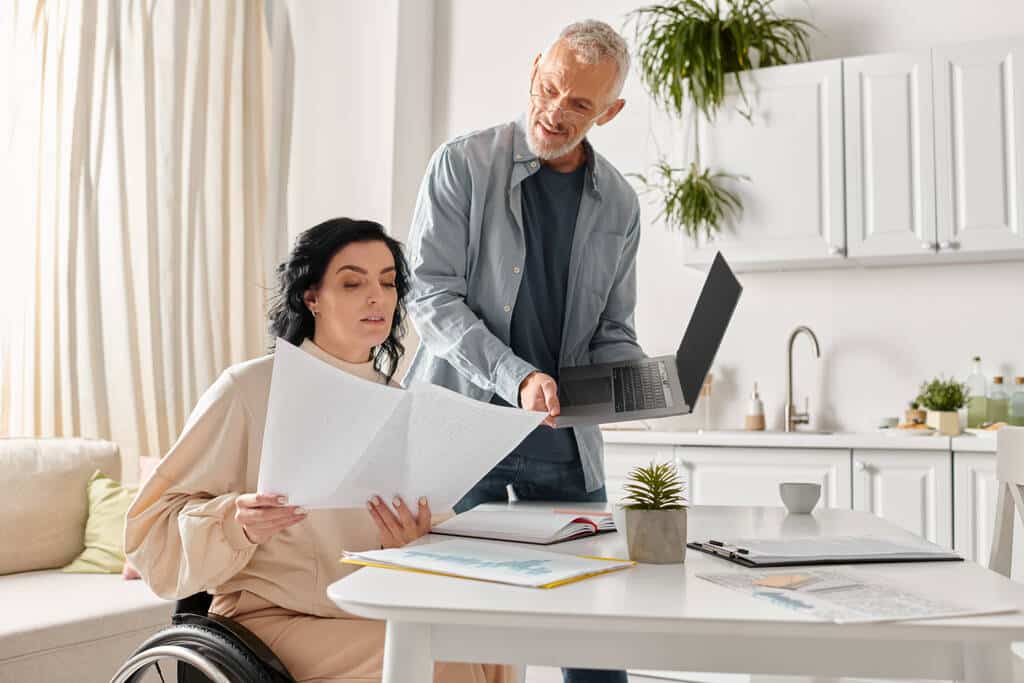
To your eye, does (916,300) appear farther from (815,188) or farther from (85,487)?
(85,487)

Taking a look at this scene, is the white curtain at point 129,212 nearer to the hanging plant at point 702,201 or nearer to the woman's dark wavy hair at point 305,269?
the hanging plant at point 702,201

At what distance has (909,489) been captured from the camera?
3.12 m

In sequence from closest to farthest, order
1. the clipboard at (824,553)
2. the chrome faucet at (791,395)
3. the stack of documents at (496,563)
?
the stack of documents at (496,563), the clipboard at (824,553), the chrome faucet at (791,395)

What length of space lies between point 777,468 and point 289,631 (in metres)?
2.15

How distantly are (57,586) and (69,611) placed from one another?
308mm

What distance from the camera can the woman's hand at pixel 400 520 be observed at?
4.53 feet

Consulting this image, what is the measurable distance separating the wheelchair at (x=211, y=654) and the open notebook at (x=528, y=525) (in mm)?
292

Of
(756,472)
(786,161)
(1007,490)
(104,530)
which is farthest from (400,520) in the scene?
(786,161)

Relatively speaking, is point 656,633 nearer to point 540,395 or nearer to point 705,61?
point 540,395

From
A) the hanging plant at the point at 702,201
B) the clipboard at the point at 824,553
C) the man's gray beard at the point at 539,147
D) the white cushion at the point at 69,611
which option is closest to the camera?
the clipboard at the point at 824,553

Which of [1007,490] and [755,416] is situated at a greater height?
[755,416]

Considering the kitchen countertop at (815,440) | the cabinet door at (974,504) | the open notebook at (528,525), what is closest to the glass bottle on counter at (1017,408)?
the kitchen countertop at (815,440)

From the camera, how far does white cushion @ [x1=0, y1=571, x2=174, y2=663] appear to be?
7.46ft

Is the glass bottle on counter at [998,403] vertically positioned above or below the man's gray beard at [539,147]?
below
